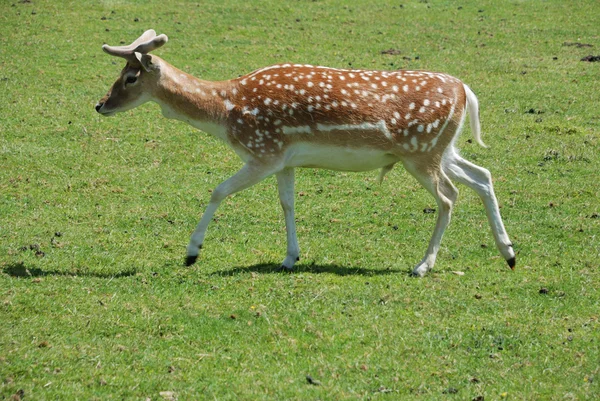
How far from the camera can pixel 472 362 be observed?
6.58m

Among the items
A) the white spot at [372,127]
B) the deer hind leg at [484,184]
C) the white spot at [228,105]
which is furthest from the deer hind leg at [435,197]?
the white spot at [228,105]

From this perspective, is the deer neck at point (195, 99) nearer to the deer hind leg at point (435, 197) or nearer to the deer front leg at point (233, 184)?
the deer front leg at point (233, 184)

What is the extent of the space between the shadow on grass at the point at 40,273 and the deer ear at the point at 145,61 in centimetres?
197

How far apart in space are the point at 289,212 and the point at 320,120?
997 mm

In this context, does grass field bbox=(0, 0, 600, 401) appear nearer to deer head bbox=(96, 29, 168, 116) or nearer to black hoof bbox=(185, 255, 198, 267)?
black hoof bbox=(185, 255, 198, 267)

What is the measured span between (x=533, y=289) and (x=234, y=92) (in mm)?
3388

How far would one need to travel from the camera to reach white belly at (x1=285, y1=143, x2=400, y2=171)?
8.47 meters

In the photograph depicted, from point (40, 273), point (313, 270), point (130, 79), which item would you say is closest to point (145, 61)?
point (130, 79)

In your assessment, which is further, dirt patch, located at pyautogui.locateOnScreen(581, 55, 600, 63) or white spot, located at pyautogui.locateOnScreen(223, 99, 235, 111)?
dirt patch, located at pyautogui.locateOnScreen(581, 55, 600, 63)

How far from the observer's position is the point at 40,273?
8289 millimetres

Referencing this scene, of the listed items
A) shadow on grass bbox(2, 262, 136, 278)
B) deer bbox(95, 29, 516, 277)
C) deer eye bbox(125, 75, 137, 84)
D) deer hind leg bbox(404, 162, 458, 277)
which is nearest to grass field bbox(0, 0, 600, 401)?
shadow on grass bbox(2, 262, 136, 278)

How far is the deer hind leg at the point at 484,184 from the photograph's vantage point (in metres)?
8.59

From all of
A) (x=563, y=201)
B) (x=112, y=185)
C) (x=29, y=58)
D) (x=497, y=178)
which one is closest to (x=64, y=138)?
(x=112, y=185)

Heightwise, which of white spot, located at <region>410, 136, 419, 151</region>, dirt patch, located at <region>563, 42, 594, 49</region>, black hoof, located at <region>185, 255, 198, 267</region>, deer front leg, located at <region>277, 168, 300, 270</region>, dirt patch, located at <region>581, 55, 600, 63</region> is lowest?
dirt patch, located at <region>563, 42, 594, 49</region>
